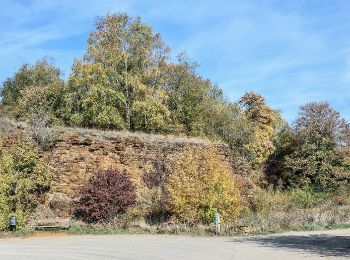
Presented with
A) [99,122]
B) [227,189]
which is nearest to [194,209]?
[227,189]

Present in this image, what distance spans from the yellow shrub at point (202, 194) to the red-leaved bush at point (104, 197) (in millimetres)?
2813

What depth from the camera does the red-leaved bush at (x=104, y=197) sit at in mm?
24422

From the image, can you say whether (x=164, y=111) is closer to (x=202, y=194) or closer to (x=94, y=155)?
(x=94, y=155)

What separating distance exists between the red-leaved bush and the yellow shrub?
2.81m

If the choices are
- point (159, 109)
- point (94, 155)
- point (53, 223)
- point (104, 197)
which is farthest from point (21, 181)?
point (159, 109)

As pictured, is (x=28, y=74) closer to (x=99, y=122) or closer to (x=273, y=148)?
(x=99, y=122)

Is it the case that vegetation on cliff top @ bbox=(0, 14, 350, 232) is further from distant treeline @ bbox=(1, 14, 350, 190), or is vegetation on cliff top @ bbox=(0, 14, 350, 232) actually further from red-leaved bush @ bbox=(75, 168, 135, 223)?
red-leaved bush @ bbox=(75, 168, 135, 223)

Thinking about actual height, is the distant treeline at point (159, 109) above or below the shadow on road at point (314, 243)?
above

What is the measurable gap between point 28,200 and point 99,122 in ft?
54.2

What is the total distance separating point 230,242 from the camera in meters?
18.3

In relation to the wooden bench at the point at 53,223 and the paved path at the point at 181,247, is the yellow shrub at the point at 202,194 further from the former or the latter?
the wooden bench at the point at 53,223

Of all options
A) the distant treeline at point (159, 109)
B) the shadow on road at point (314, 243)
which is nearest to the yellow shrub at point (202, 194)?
the shadow on road at point (314, 243)

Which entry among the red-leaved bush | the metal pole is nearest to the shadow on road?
the metal pole

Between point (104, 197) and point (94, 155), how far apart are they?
405cm
